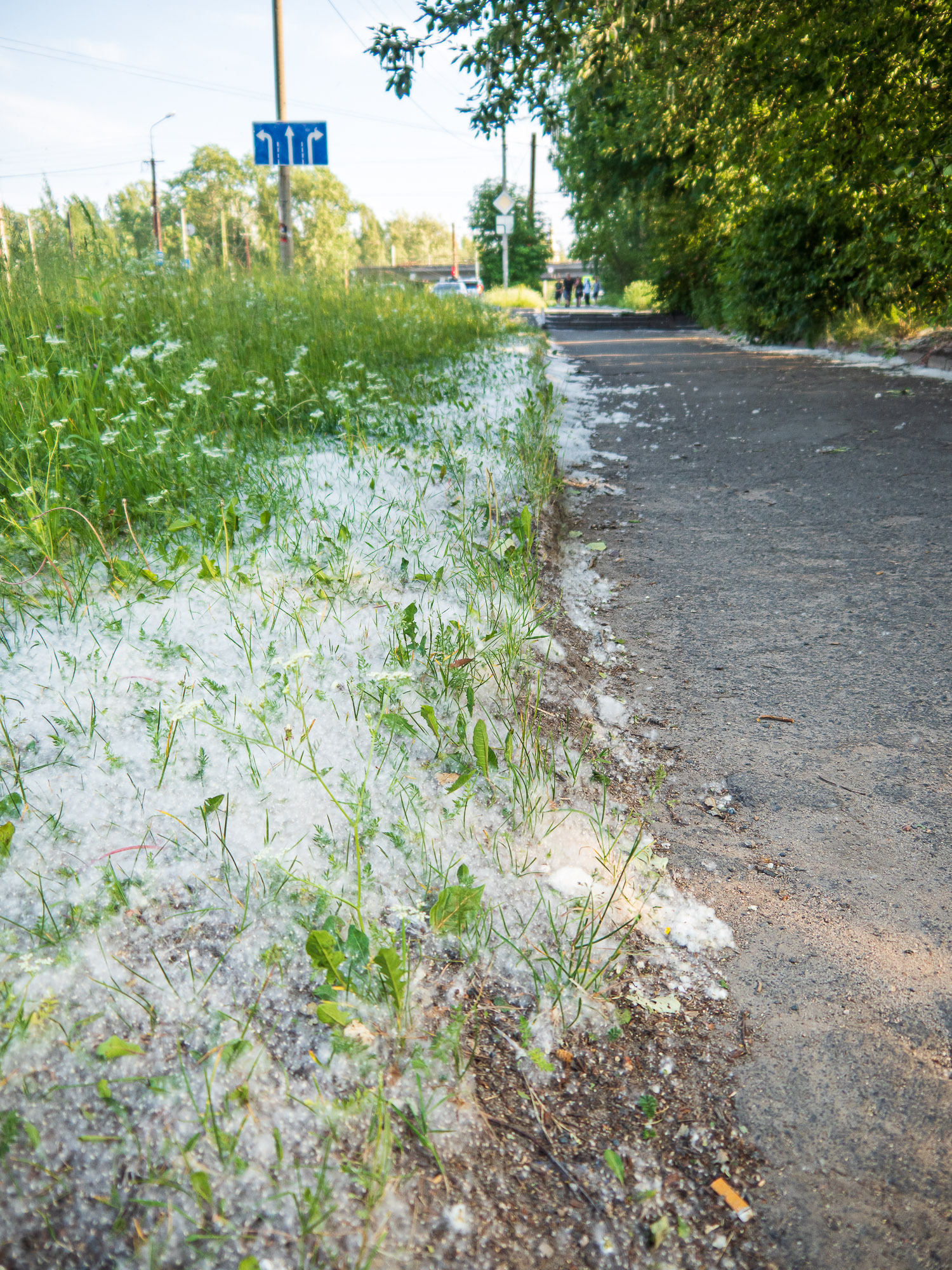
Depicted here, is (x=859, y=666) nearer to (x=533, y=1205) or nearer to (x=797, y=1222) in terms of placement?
(x=797, y=1222)

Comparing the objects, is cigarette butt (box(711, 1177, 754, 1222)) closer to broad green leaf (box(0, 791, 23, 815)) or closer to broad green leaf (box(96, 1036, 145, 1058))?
broad green leaf (box(96, 1036, 145, 1058))

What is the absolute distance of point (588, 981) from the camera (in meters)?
1.51

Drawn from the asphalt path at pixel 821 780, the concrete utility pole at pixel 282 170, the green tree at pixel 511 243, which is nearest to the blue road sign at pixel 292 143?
the concrete utility pole at pixel 282 170

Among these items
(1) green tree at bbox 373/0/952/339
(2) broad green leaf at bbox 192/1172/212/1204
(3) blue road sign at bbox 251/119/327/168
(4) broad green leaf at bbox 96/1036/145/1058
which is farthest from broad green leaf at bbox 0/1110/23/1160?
(3) blue road sign at bbox 251/119/327/168

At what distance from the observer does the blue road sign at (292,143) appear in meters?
8.83

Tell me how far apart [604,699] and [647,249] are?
79.8 feet

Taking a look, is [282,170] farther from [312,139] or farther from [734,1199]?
[734,1199]

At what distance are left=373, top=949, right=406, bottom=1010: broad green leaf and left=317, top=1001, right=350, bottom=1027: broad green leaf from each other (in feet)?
0.30

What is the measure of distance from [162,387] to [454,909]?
342 centimetres

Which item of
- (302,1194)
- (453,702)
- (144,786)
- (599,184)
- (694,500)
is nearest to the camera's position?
(302,1194)

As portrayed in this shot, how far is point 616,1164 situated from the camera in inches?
47.7

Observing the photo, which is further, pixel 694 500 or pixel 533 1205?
pixel 694 500

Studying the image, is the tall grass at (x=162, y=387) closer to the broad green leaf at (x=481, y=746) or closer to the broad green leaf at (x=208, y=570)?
the broad green leaf at (x=208, y=570)

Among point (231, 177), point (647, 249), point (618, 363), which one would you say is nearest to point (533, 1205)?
point (618, 363)
